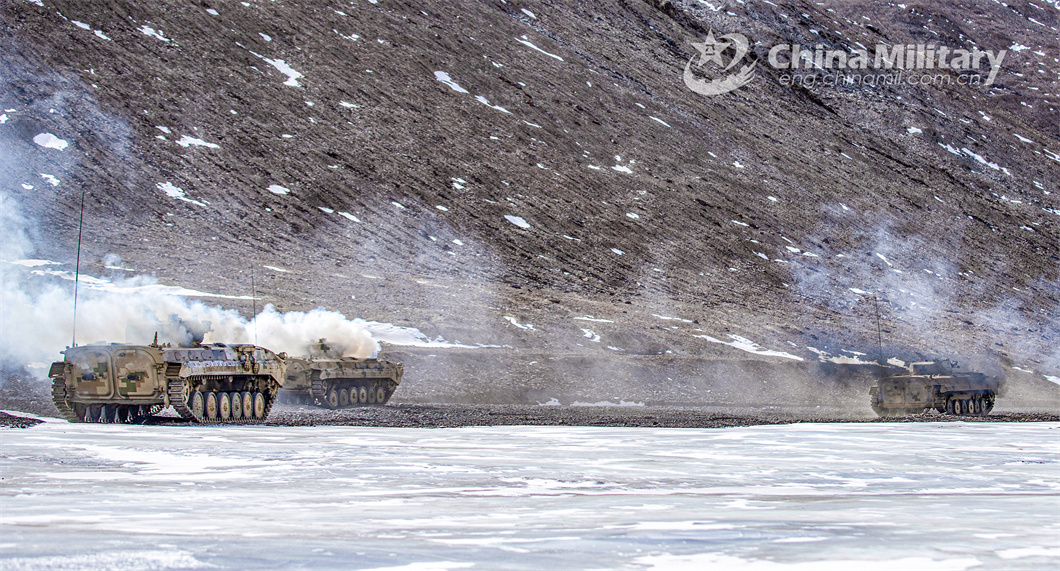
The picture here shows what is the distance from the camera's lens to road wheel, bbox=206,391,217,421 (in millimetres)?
25241

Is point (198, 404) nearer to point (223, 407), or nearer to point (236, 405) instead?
point (223, 407)

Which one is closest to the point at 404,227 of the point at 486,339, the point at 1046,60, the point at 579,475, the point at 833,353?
the point at 486,339

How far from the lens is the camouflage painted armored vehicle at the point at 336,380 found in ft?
99.9

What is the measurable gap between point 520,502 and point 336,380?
1978cm

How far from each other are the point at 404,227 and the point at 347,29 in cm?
2193

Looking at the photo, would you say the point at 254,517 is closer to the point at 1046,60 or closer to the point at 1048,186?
the point at 1048,186

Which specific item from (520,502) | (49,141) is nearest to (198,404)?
(520,502)

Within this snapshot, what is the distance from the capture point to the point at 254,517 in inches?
411

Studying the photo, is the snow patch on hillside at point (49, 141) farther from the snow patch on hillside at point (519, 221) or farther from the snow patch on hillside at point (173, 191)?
the snow patch on hillside at point (519, 221)

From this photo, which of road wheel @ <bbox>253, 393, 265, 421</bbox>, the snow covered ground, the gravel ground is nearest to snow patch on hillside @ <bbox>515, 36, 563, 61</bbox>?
the gravel ground

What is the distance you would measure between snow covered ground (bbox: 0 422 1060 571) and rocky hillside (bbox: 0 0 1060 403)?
17435 millimetres

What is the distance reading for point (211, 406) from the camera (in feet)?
83.2

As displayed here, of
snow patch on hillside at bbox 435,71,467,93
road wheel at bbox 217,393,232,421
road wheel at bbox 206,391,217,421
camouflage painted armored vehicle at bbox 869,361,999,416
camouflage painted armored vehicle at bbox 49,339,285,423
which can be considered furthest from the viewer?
snow patch on hillside at bbox 435,71,467,93

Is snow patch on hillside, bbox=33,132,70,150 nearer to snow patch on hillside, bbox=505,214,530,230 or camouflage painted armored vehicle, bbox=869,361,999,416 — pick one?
snow patch on hillside, bbox=505,214,530,230
